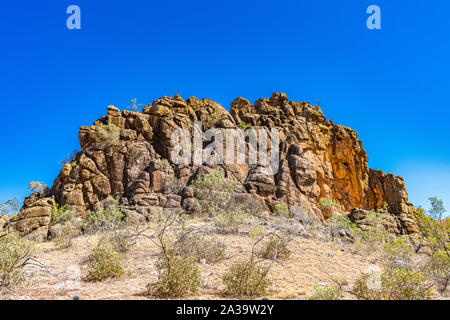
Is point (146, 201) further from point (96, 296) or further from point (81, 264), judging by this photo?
point (96, 296)

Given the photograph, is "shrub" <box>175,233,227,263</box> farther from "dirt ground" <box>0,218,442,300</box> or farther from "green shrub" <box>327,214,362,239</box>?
"green shrub" <box>327,214,362,239</box>

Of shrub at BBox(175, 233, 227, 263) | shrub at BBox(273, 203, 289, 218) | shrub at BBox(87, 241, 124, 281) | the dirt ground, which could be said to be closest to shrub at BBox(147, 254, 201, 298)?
the dirt ground

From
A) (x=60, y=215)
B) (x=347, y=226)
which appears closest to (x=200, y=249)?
(x=60, y=215)

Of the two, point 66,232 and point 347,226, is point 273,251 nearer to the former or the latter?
point 66,232

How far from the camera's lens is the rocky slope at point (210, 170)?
2636cm

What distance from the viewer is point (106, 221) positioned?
20.2 meters

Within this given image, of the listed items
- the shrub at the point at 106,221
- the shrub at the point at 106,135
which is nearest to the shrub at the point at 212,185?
the shrub at the point at 106,221

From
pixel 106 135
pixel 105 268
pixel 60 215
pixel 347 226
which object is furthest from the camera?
pixel 106 135

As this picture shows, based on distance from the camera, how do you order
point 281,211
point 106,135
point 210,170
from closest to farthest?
1. point 281,211
2. point 210,170
3. point 106,135

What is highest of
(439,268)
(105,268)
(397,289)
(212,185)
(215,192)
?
(212,185)

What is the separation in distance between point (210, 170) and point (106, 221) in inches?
476

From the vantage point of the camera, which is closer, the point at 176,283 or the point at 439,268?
the point at 176,283

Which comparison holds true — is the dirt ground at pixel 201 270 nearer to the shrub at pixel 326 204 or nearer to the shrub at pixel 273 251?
the shrub at pixel 273 251
